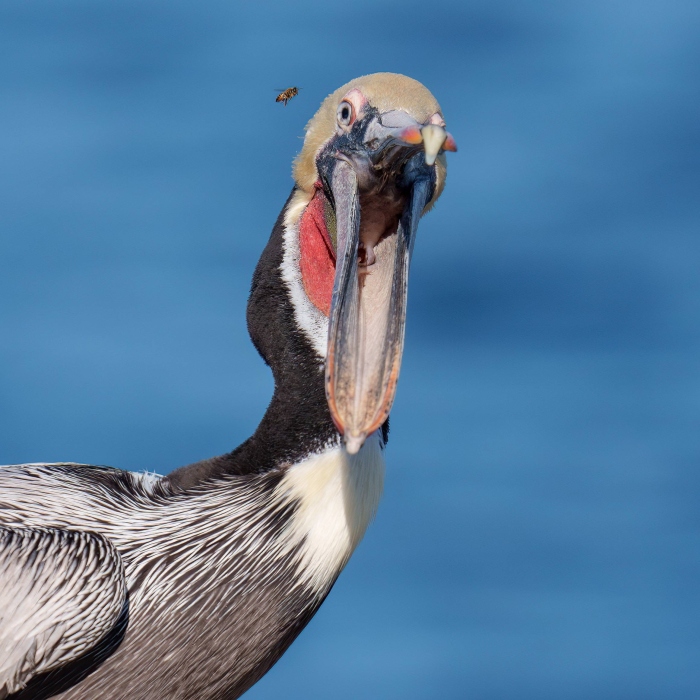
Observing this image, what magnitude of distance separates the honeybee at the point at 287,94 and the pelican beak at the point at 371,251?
2.78m

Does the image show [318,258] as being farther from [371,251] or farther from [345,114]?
[345,114]

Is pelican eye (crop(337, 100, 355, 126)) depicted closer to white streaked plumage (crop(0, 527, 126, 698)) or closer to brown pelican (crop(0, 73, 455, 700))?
brown pelican (crop(0, 73, 455, 700))

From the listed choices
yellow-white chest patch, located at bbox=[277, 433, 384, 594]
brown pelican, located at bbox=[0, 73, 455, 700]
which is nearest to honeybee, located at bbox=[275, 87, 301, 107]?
brown pelican, located at bbox=[0, 73, 455, 700]

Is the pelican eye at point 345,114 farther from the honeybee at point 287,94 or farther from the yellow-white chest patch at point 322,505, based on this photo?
the honeybee at point 287,94

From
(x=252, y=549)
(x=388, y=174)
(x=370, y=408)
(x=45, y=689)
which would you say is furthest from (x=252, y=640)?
(x=388, y=174)

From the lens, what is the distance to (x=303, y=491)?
605cm

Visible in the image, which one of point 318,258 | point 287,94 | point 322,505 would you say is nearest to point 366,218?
point 318,258

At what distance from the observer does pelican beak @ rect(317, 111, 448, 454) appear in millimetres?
5258

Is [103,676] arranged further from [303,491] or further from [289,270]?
[289,270]

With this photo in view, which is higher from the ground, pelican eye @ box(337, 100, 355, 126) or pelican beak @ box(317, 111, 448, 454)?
pelican eye @ box(337, 100, 355, 126)

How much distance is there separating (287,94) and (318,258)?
116 inches

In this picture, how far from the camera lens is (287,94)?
8906 millimetres

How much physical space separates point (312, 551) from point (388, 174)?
1642 millimetres

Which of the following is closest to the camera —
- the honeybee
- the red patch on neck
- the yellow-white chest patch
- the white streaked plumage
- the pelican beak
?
the pelican beak
